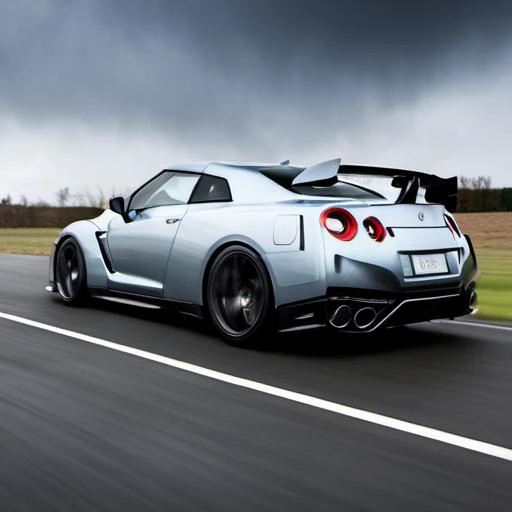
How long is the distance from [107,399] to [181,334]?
7.58ft

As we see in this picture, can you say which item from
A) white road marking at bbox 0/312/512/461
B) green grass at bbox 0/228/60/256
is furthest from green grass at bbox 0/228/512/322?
green grass at bbox 0/228/60/256

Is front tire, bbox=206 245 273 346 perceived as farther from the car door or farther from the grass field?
the grass field

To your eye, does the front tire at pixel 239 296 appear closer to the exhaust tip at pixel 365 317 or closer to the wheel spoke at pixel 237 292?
the wheel spoke at pixel 237 292

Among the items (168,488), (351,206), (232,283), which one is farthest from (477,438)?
(232,283)

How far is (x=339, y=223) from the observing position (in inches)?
234

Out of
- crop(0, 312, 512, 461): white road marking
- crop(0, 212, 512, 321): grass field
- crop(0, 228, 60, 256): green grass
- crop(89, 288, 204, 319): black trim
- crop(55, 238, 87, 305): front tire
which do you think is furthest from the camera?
crop(0, 228, 60, 256): green grass

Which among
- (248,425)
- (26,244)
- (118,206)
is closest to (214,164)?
(118,206)

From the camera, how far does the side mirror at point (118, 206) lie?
7.90 meters

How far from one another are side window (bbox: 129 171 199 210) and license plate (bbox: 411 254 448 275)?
7.10 ft

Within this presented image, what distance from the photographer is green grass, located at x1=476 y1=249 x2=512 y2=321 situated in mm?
9547

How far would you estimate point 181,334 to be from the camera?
7.01 meters

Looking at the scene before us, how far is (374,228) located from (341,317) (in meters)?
0.68

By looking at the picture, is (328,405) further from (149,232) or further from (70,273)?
(70,273)

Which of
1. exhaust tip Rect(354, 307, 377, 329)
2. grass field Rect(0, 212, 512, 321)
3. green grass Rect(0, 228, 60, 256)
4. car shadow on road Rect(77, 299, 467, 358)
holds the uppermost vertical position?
exhaust tip Rect(354, 307, 377, 329)
